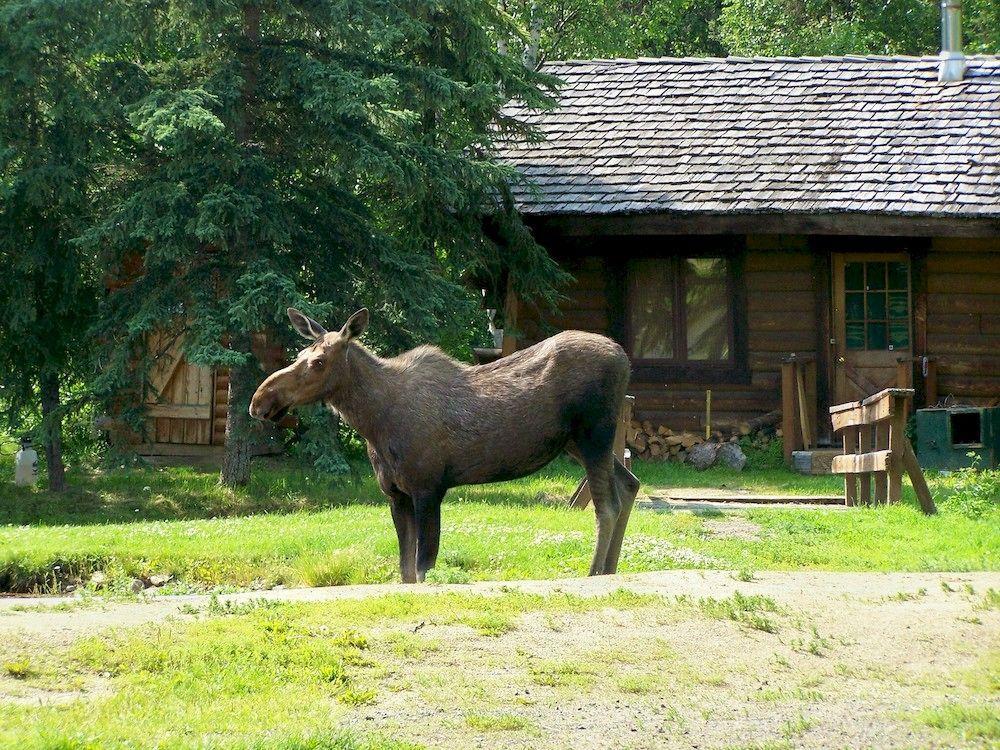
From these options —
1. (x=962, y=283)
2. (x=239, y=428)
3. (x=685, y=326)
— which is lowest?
(x=239, y=428)

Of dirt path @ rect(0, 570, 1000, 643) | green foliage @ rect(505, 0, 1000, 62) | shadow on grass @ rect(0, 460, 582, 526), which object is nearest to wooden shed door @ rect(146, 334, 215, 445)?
shadow on grass @ rect(0, 460, 582, 526)

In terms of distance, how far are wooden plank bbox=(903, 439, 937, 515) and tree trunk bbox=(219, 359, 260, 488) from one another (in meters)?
7.13

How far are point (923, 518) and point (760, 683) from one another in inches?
262

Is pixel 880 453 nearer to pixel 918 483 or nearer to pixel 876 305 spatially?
pixel 918 483

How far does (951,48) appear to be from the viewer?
23.3 metres

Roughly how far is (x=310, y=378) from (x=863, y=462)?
672 cm

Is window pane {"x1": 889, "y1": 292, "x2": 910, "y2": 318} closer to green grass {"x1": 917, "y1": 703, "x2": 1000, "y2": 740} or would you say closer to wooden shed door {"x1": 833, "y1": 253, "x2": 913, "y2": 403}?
wooden shed door {"x1": 833, "y1": 253, "x2": 913, "y2": 403}

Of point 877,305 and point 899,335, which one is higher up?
point 877,305

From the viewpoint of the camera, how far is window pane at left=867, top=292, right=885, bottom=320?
821 inches

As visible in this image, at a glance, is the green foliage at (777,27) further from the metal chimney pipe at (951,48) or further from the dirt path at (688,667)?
the dirt path at (688,667)

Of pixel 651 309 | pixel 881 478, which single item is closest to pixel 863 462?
pixel 881 478

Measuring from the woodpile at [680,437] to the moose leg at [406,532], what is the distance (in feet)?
36.0

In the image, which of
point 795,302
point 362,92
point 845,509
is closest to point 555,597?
point 845,509

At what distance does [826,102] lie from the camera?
902 inches
